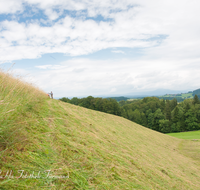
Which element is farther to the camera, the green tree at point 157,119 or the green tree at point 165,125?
the green tree at point 157,119

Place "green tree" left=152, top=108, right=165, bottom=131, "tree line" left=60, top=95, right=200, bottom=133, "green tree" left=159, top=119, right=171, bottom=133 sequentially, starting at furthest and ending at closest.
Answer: "green tree" left=152, top=108, right=165, bottom=131 → "green tree" left=159, top=119, right=171, bottom=133 → "tree line" left=60, top=95, right=200, bottom=133

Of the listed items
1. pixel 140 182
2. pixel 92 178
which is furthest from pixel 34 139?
pixel 140 182

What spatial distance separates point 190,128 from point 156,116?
1526cm

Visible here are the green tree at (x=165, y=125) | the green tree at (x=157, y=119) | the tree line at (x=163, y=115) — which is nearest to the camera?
the tree line at (x=163, y=115)

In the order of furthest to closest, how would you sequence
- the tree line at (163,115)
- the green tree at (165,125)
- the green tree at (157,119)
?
the green tree at (157,119) < the green tree at (165,125) < the tree line at (163,115)

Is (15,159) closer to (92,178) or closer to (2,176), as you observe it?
(2,176)

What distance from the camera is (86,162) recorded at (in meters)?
3.11

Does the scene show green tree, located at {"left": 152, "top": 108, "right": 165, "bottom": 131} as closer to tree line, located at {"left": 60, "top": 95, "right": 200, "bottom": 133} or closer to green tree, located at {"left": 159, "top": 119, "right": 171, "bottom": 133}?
tree line, located at {"left": 60, "top": 95, "right": 200, "bottom": 133}

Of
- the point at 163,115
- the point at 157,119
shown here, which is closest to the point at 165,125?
the point at 157,119

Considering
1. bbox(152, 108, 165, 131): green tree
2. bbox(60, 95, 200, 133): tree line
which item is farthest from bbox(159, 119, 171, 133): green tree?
bbox(152, 108, 165, 131): green tree

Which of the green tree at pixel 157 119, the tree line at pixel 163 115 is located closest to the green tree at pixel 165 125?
the tree line at pixel 163 115

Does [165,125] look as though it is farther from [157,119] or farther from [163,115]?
[163,115]

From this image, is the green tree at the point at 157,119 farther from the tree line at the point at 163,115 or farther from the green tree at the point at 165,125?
the green tree at the point at 165,125

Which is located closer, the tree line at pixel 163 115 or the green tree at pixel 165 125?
the tree line at pixel 163 115
